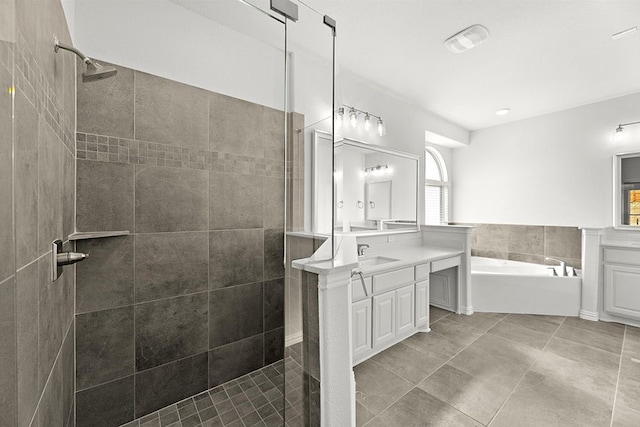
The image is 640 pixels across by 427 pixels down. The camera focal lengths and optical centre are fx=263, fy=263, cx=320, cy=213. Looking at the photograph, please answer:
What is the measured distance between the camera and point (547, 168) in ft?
12.3

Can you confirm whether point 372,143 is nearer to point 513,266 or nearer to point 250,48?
point 250,48

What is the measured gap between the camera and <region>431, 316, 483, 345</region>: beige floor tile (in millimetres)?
2522

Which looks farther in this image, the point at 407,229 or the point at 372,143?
the point at 407,229

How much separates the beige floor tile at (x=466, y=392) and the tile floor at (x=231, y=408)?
1051 millimetres

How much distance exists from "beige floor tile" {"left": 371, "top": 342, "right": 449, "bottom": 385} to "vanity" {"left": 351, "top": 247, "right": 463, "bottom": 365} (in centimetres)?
6

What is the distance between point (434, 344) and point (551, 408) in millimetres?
875

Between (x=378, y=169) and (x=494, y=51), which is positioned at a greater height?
(x=494, y=51)

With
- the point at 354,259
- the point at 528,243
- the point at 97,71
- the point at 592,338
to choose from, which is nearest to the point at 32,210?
the point at 97,71

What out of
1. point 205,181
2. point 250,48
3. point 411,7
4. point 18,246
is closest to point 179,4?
point 250,48

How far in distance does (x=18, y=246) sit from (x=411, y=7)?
7.63 feet

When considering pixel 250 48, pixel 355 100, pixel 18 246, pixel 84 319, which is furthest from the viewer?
pixel 355 100

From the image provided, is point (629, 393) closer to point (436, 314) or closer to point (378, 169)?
point (436, 314)

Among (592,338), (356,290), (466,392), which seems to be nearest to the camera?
(466,392)

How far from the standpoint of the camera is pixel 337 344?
111 cm
